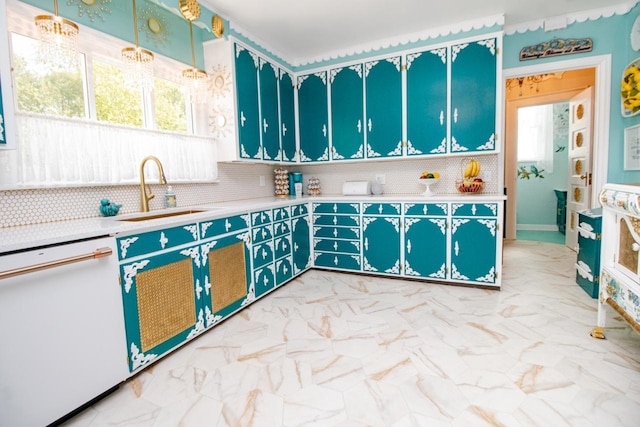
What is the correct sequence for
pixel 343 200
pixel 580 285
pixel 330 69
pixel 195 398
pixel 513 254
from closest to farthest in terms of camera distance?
1. pixel 195 398
2. pixel 580 285
3. pixel 343 200
4. pixel 330 69
5. pixel 513 254

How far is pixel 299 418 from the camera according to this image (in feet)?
5.28

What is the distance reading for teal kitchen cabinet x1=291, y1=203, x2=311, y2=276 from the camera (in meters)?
3.69

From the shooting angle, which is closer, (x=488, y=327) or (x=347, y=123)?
(x=488, y=327)

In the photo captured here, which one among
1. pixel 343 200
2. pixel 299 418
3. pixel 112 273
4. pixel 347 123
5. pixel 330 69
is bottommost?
pixel 299 418

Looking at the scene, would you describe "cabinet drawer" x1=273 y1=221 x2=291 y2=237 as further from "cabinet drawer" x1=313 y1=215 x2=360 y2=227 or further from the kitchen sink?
the kitchen sink

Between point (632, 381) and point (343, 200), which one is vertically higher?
point (343, 200)

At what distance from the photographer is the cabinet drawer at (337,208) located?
3.74 metres

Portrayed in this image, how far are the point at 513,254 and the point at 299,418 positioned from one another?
13.7 ft

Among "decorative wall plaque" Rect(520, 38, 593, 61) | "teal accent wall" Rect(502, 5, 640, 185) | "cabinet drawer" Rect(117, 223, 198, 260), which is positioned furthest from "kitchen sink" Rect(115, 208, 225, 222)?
"teal accent wall" Rect(502, 5, 640, 185)

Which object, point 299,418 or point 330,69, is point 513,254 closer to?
point 330,69

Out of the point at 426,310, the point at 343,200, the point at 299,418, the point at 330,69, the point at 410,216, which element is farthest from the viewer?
the point at 330,69

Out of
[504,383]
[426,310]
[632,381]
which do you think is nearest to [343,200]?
[426,310]

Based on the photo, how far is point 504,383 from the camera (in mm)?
1820

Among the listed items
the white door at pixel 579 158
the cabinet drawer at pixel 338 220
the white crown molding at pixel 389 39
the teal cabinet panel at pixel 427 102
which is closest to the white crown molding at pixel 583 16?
the white crown molding at pixel 389 39
